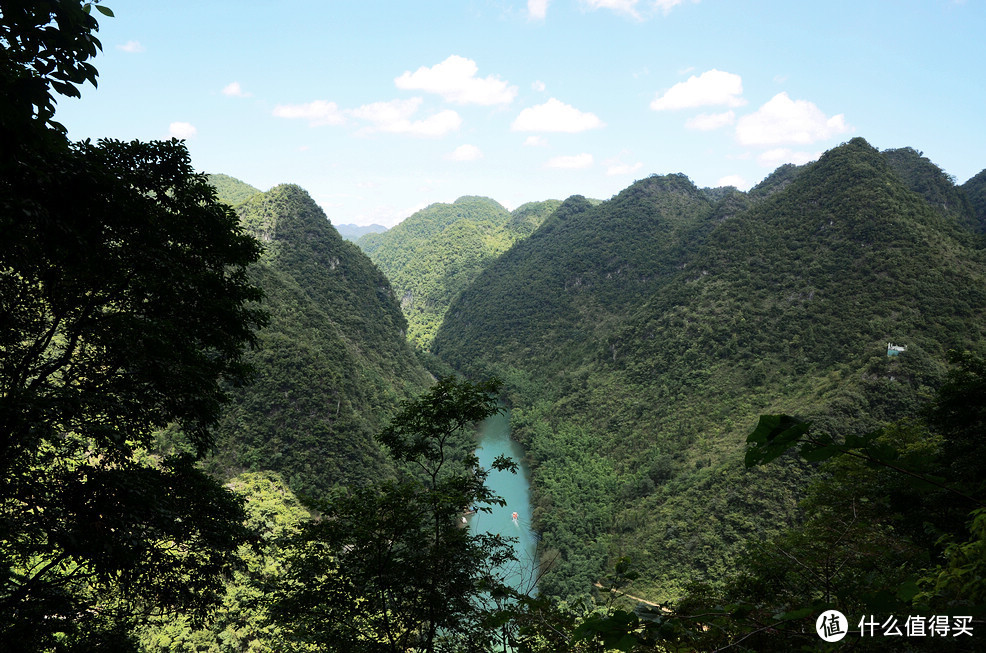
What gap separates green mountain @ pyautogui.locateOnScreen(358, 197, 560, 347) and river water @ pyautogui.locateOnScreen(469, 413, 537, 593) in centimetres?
4118

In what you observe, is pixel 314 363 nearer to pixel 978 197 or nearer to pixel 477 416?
pixel 477 416

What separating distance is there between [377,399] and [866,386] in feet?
117

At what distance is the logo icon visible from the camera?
1779 mm

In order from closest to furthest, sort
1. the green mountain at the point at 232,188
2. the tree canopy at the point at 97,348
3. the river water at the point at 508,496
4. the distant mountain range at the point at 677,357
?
the tree canopy at the point at 97,348 < the distant mountain range at the point at 677,357 < the river water at the point at 508,496 < the green mountain at the point at 232,188

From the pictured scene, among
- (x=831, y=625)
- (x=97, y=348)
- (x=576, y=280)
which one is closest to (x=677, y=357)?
(x=576, y=280)

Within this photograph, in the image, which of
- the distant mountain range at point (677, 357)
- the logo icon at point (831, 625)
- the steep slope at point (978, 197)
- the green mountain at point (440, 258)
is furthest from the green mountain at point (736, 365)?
the green mountain at point (440, 258)

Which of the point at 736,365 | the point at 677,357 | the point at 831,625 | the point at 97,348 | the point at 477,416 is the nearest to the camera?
the point at 831,625

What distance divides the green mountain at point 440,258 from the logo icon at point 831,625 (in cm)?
8824

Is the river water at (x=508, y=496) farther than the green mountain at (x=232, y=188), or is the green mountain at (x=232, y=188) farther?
the green mountain at (x=232, y=188)

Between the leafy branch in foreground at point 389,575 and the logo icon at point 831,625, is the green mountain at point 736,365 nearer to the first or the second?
the leafy branch in foreground at point 389,575

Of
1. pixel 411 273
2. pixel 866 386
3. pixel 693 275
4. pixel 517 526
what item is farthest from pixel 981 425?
pixel 411 273

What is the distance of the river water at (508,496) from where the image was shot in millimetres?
31172

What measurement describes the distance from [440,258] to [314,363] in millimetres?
81573

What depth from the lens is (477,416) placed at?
7.90m
